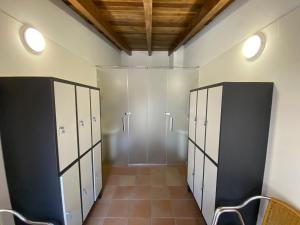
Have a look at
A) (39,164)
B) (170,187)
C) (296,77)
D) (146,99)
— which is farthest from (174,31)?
(39,164)

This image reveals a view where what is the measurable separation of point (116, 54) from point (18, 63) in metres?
3.10

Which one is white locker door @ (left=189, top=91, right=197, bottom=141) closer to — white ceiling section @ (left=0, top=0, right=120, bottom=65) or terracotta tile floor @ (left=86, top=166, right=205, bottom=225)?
terracotta tile floor @ (left=86, top=166, right=205, bottom=225)

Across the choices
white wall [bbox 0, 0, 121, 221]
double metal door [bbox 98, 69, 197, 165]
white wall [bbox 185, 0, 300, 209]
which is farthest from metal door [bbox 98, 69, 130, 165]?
white wall [bbox 185, 0, 300, 209]

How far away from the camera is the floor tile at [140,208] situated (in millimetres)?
2174

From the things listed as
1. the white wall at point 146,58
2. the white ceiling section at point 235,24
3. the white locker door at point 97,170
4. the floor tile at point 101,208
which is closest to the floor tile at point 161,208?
the floor tile at point 101,208

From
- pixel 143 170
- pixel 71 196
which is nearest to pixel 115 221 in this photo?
pixel 71 196

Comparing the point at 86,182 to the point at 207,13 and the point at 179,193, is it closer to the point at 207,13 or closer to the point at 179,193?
the point at 179,193

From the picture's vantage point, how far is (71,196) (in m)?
1.58

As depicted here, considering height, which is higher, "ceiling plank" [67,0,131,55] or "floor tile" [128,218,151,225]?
"ceiling plank" [67,0,131,55]

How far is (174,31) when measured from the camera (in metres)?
3.16

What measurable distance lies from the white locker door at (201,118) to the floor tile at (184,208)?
88cm

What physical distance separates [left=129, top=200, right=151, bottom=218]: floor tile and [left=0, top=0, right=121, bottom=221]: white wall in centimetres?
128

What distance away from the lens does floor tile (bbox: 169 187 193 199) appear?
2.53 metres

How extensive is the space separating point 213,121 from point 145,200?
154cm
